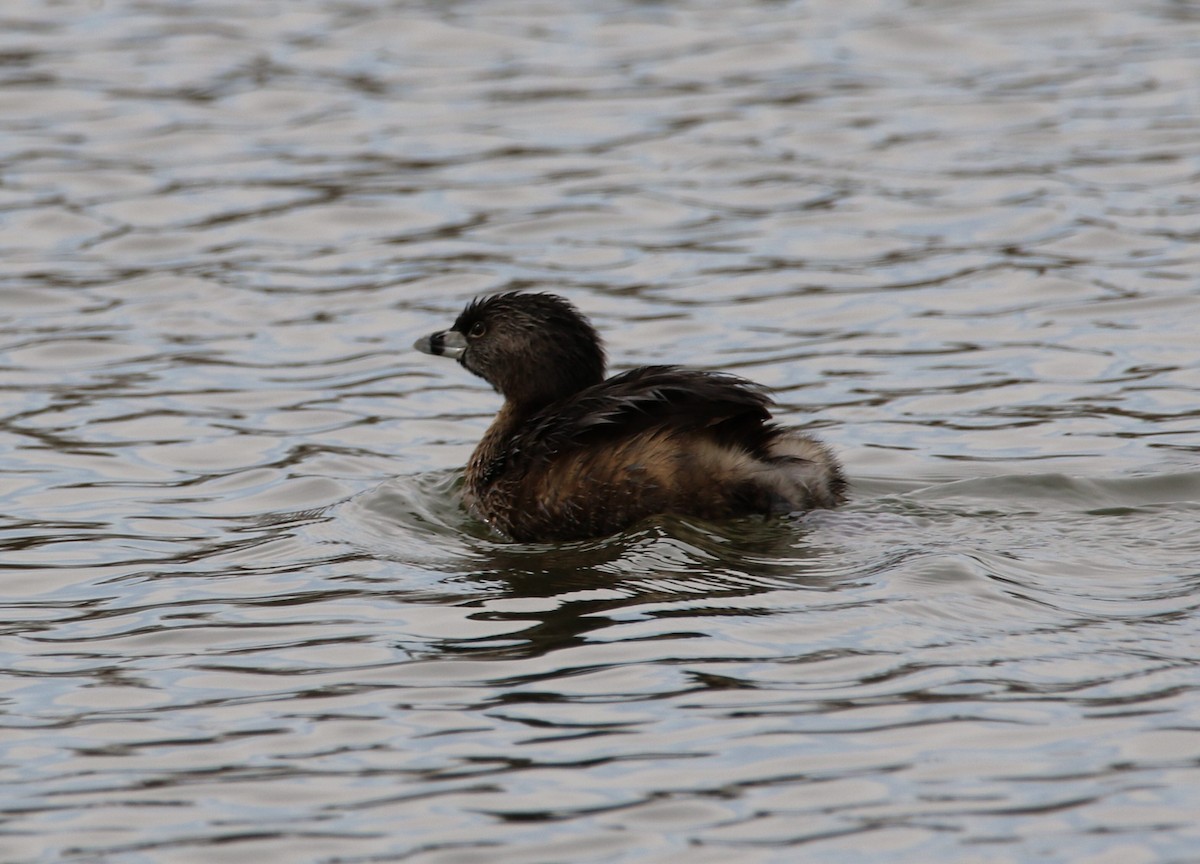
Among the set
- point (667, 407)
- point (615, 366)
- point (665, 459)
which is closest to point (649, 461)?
point (665, 459)

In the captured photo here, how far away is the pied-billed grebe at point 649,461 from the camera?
7434 millimetres

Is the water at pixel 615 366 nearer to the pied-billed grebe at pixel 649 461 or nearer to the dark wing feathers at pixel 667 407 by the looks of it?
the pied-billed grebe at pixel 649 461

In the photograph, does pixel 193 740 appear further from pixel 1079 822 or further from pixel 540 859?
pixel 1079 822

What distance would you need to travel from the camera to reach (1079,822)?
15.9 feet

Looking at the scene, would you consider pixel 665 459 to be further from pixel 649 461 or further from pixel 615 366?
pixel 615 366

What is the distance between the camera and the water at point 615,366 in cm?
522

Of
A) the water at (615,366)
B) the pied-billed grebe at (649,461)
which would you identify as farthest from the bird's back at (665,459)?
the water at (615,366)

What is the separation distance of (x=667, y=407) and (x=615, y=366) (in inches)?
115

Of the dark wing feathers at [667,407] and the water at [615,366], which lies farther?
the dark wing feathers at [667,407]

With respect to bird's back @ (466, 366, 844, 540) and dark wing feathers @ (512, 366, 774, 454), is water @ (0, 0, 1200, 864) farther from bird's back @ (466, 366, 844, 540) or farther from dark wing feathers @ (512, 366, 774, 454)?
dark wing feathers @ (512, 366, 774, 454)

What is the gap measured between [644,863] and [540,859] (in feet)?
0.86

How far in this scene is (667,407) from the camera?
748 centimetres

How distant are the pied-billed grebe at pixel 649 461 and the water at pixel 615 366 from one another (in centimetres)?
A: 14

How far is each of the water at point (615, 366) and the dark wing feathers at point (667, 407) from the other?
1.38ft
